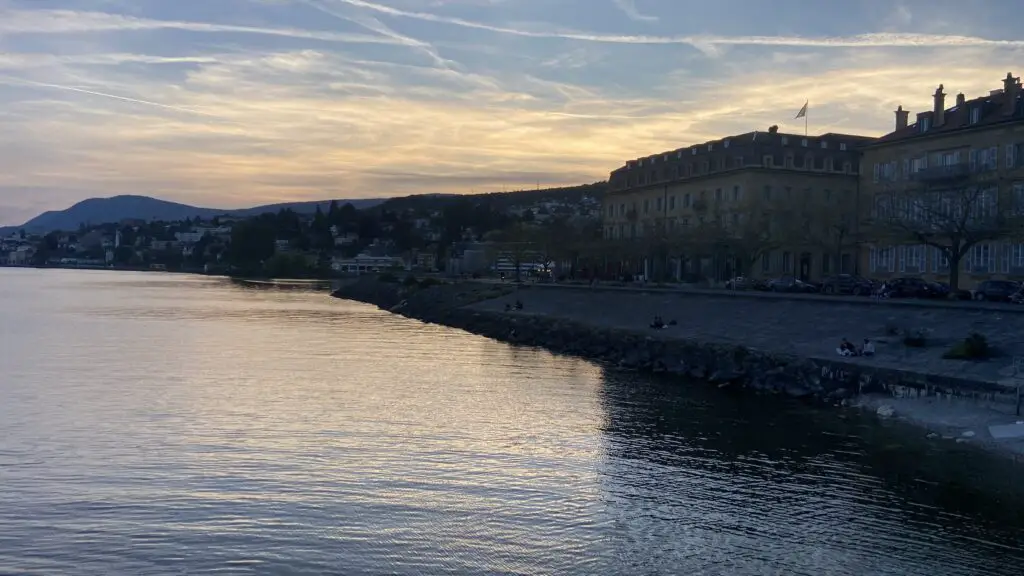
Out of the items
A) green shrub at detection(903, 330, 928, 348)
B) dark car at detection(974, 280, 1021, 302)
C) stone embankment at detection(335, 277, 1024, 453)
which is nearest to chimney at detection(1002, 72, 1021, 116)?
dark car at detection(974, 280, 1021, 302)

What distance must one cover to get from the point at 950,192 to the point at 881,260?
15.6 metres

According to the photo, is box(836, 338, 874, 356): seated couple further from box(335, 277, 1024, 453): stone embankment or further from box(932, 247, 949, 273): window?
box(932, 247, 949, 273): window

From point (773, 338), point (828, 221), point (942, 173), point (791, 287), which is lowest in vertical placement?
point (773, 338)

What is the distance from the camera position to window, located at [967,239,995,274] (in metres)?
54.8

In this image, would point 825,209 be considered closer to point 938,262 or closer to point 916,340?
point 938,262

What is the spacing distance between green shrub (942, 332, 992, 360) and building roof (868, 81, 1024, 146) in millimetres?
29839

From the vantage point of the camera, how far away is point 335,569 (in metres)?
12.9

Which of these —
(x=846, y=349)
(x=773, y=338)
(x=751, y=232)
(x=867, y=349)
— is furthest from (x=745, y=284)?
(x=867, y=349)

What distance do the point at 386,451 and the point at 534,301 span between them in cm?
5068

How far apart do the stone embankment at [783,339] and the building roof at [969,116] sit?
20.8 metres

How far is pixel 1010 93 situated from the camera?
5612cm

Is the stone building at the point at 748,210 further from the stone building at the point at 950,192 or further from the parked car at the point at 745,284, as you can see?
the stone building at the point at 950,192

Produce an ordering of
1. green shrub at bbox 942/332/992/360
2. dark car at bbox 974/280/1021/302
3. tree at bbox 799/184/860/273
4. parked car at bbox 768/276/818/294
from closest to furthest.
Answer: green shrub at bbox 942/332/992/360
dark car at bbox 974/280/1021/302
parked car at bbox 768/276/818/294
tree at bbox 799/184/860/273

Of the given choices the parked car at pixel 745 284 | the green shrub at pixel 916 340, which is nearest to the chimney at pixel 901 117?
the parked car at pixel 745 284
